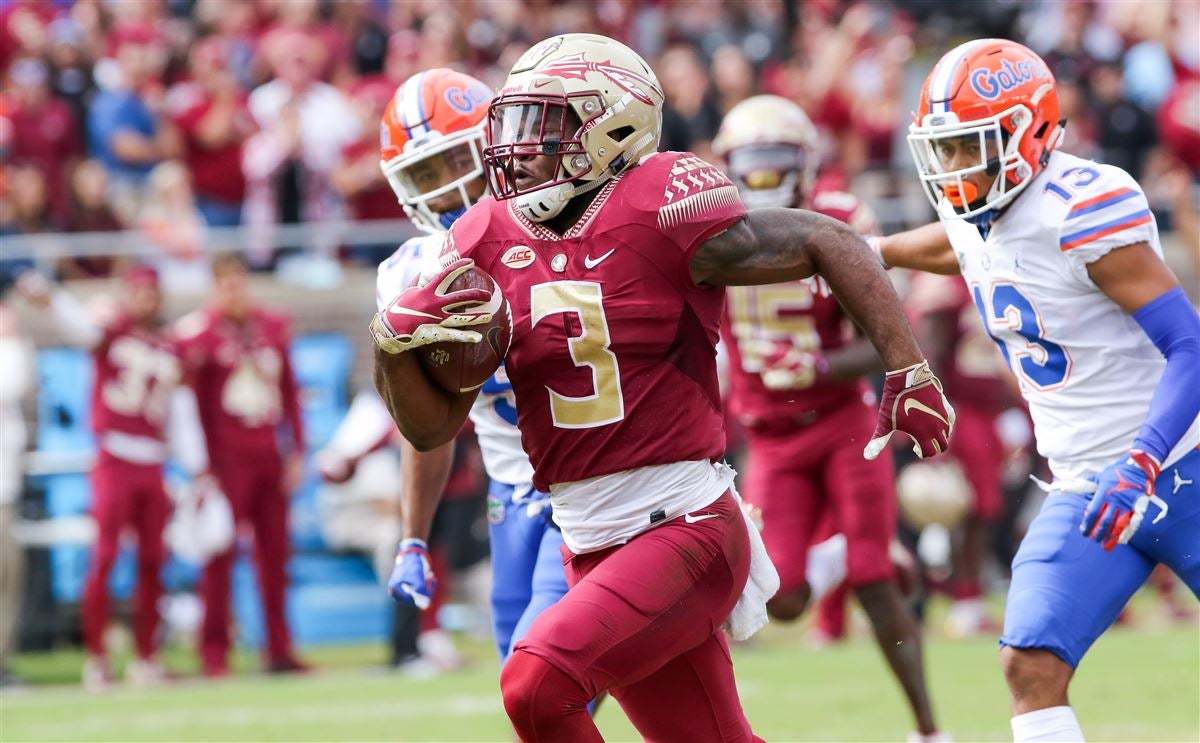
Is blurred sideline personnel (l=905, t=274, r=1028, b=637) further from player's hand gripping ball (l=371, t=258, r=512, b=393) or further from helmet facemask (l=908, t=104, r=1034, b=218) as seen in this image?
player's hand gripping ball (l=371, t=258, r=512, b=393)

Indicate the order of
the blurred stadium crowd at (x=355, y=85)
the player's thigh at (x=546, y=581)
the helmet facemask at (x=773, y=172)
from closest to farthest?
the player's thigh at (x=546, y=581) < the helmet facemask at (x=773, y=172) < the blurred stadium crowd at (x=355, y=85)

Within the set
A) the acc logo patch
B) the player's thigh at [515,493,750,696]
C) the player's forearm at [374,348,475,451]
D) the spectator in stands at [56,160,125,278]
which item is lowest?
the spectator in stands at [56,160,125,278]

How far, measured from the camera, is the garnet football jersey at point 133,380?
10.1m

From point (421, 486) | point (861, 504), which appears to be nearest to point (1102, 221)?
point (421, 486)

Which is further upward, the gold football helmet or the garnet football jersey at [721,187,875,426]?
the gold football helmet

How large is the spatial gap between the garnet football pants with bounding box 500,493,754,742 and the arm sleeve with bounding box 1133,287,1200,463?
109 cm

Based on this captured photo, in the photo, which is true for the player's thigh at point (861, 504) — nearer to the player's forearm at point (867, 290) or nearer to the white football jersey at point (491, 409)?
the white football jersey at point (491, 409)

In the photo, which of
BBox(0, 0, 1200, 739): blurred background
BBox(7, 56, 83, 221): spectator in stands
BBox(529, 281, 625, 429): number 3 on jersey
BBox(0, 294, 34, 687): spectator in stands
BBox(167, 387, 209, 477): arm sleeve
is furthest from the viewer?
BBox(7, 56, 83, 221): spectator in stands

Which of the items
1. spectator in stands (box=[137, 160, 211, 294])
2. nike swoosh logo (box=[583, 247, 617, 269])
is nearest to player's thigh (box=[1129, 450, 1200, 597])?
nike swoosh logo (box=[583, 247, 617, 269])

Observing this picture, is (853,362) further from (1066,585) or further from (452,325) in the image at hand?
(452,325)

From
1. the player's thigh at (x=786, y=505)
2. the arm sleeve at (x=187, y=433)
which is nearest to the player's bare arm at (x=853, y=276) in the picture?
the player's thigh at (x=786, y=505)

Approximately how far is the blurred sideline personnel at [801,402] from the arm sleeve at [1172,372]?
6.87 feet

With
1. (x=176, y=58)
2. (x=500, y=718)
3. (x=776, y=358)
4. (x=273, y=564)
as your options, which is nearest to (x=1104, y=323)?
(x=776, y=358)

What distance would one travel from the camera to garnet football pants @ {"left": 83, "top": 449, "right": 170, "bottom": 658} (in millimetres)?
9930
